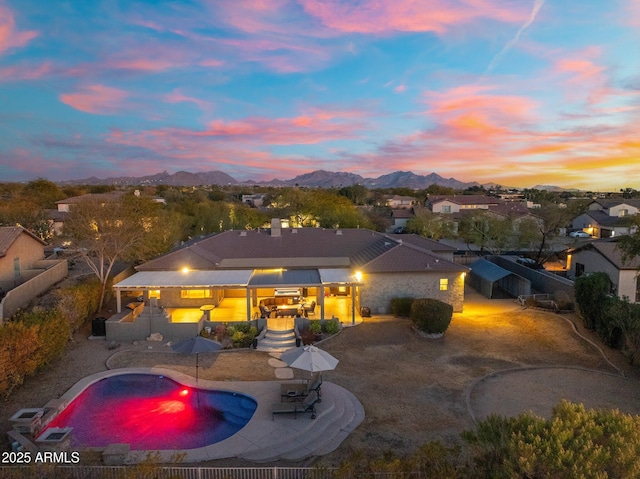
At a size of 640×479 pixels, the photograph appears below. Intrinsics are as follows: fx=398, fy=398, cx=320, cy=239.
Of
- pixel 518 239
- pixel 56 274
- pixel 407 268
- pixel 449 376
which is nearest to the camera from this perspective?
pixel 449 376

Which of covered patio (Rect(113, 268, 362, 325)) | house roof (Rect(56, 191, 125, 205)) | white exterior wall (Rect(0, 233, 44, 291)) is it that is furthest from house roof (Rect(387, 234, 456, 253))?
white exterior wall (Rect(0, 233, 44, 291))

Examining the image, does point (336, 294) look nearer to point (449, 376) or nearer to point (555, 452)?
point (449, 376)

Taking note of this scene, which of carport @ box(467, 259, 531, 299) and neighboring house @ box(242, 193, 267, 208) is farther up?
neighboring house @ box(242, 193, 267, 208)

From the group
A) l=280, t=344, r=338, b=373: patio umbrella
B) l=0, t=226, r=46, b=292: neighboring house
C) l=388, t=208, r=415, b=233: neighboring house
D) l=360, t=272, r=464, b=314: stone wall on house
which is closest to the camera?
l=280, t=344, r=338, b=373: patio umbrella

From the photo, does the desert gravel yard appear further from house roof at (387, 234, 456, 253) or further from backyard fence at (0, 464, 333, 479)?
house roof at (387, 234, 456, 253)

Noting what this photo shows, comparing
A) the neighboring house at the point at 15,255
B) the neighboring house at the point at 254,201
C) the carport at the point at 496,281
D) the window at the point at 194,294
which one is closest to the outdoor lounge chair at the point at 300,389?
the window at the point at 194,294

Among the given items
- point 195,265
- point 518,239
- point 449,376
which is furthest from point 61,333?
point 518,239

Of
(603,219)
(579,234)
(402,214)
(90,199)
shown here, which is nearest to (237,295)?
(90,199)
